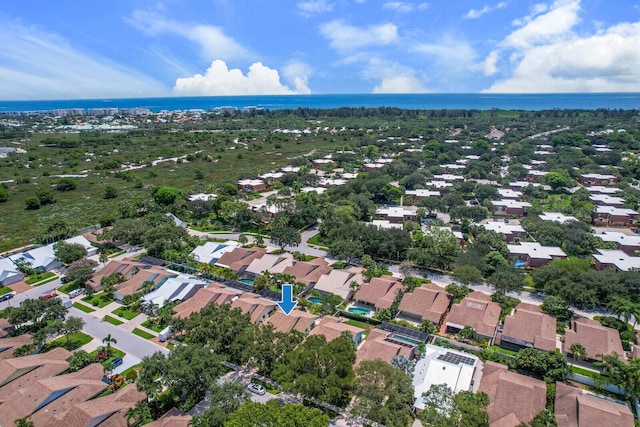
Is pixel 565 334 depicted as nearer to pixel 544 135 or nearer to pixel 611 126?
pixel 544 135

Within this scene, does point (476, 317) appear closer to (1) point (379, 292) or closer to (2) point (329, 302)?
(1) point (379, 292)

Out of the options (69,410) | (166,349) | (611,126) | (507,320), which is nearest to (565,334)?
(507,320)

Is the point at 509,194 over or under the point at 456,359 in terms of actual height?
over

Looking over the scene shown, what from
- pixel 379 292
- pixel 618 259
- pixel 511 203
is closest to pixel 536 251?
pixel 618 259

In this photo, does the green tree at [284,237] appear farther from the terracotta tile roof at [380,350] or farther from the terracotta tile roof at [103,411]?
the terracotta tile roof at [103,411]

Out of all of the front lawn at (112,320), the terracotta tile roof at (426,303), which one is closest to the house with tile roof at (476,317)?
the terracotta tile roof at (426,303)

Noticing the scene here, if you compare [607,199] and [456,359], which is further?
[607,199]
